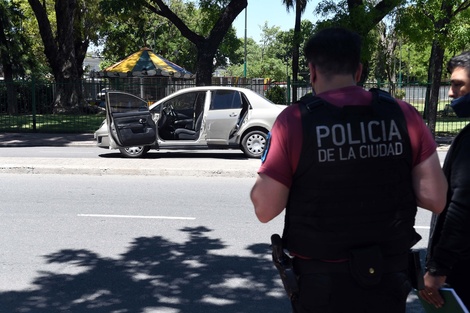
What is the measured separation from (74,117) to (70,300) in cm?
1724

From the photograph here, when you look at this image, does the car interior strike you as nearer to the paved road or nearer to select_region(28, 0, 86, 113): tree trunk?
the paved road

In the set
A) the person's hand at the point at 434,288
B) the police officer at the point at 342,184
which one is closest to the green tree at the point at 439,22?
the person's hand at the point at 434,288

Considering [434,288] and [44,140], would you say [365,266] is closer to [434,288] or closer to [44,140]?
[434,288]

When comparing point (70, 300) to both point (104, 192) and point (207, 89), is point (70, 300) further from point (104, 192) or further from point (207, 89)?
point (207, 89)

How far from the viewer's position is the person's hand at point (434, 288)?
2785 mm

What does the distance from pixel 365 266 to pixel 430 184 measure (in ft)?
1.46

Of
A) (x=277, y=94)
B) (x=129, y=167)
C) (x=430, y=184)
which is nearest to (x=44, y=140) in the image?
(x=277, y=94)

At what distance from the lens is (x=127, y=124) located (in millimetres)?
12555

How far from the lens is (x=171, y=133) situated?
13.4 m

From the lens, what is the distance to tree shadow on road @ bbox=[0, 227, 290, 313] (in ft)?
15.8

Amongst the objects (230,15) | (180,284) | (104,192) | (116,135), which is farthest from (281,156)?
(230,15)

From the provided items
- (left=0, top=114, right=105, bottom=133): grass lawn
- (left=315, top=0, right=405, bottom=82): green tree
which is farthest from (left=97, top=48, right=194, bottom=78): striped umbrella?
(left=315, top=0, right=405, bottom=82): green tree

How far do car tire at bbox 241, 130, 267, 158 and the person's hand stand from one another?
10.0 m

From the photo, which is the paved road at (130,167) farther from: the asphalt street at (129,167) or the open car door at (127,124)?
the open car door at (127,124)
